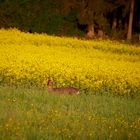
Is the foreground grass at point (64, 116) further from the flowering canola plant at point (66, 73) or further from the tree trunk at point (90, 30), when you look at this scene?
the tree trunk at point (90, 30)

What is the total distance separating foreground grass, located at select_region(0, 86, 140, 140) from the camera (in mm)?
9797

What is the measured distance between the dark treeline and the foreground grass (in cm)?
3003

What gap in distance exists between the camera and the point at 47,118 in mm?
11227

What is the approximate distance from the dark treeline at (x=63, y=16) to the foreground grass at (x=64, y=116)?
1182 inches

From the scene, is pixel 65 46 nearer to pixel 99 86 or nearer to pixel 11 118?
pixel 99 86

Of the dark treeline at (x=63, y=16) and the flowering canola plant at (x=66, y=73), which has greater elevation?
the flowering canola plant at (x=66, y=73)

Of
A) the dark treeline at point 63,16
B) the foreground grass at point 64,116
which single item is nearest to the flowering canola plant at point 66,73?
the foreground grass at point 64,116

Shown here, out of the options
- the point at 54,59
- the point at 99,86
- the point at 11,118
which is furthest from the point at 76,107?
the point at 54,59

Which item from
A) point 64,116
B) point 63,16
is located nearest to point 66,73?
point 64,116

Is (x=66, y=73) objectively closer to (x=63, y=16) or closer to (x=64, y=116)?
(x=64, y=116)

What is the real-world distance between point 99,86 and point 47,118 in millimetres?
6274

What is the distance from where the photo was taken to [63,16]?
157 ft

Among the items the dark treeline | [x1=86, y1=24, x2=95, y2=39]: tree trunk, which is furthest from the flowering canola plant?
[x1=86, y1=24, x2=95, y2=39]: tree trunk

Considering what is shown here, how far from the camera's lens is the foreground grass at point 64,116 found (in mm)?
9797
